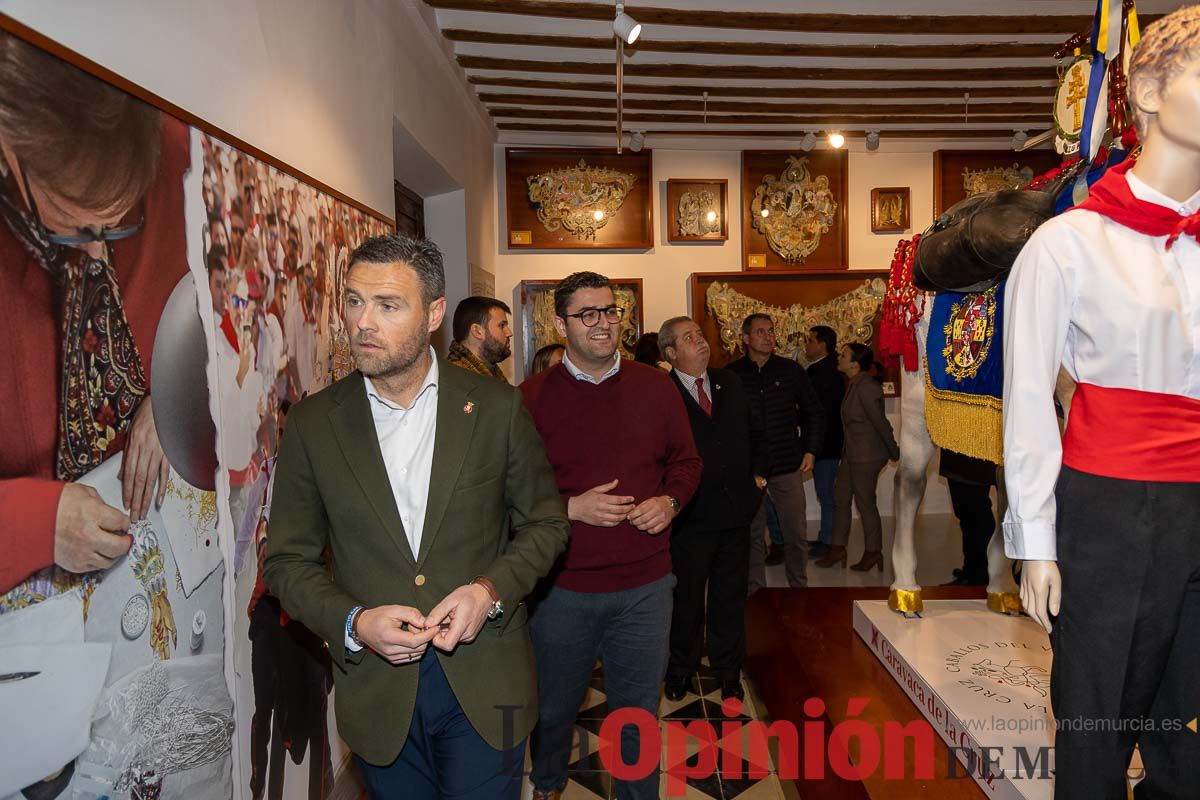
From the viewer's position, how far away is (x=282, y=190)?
246cm

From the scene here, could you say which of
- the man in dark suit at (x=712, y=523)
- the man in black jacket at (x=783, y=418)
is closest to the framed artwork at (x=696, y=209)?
the man in black jacket at (x=783, y=418)

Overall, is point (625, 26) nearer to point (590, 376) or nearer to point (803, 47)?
point (803, 47)

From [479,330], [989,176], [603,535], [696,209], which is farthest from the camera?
[989,176]

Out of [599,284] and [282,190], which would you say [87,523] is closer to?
[282,190]

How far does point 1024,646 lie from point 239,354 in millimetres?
2976

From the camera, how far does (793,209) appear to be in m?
7.38

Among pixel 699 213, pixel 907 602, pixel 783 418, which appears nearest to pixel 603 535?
pixel 907 602

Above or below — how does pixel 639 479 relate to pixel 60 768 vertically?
above

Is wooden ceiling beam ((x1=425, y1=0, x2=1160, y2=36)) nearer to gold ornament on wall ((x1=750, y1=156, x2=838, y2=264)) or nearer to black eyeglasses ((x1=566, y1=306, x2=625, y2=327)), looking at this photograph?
gold ornament on wall ((x1=750, y1=156, x2=838, y2=264))

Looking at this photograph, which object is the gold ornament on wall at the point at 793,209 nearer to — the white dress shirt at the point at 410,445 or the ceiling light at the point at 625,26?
the ceiling light at the point at 625,26

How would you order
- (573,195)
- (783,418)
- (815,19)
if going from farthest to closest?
1. (573,195)
2. (783,418)
3. (815,19)

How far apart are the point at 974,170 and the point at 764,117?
2.44 m

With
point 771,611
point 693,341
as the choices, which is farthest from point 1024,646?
point 693,341

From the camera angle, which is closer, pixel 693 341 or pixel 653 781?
pixel 653 781
